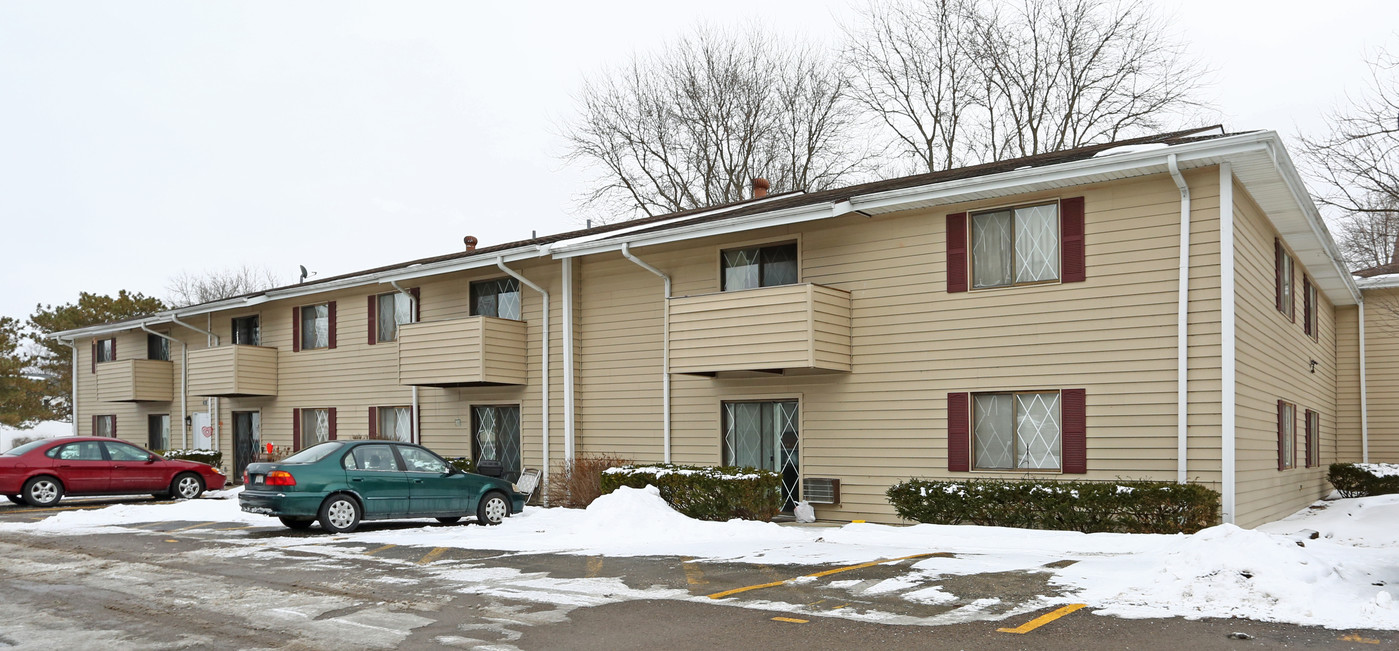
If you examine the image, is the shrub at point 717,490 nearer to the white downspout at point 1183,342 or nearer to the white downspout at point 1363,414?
the white downspout at point 1183,342

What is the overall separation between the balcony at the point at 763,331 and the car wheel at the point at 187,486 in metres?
11.0

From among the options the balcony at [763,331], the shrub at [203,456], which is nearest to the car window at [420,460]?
the balcony at [763,331]

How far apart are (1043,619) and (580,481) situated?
11.5m

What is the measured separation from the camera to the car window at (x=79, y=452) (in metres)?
19.8

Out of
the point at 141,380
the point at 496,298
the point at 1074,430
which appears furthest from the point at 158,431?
the point at 1074,430

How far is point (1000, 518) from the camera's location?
43.7 feet

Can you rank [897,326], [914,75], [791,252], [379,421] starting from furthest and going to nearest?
1. [914,75]
2. [379,421]
3. [791,252]
4. [897,326]

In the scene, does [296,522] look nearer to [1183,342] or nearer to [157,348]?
[1183,342]

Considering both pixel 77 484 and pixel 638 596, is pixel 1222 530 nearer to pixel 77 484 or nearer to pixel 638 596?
pixel 638 596

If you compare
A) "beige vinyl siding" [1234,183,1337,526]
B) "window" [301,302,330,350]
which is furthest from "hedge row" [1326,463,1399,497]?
"window" [301,302,330,350]

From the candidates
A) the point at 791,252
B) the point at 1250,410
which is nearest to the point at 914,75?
the point at 791,252

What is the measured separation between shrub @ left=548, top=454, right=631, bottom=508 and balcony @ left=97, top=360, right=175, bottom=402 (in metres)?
17.1

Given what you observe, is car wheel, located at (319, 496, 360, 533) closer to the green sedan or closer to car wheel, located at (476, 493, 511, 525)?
the green sedan

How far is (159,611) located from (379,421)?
50.6 ft
